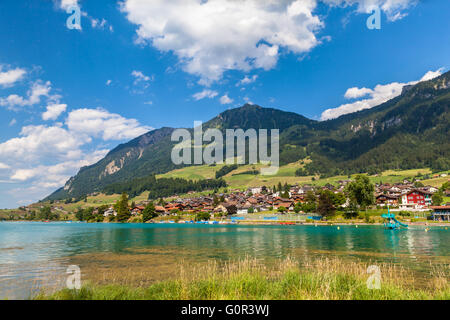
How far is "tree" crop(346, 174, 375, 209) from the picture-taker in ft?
352

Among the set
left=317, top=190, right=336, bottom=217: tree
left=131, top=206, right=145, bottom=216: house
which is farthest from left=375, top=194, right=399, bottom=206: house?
left=131, top=206, right=145, bottom=216: house

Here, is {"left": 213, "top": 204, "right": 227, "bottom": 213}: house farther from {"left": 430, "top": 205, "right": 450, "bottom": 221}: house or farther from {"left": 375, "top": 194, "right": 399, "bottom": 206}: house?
{"left": 430, "top": 205, "right": 450, "bottom": 221}: house

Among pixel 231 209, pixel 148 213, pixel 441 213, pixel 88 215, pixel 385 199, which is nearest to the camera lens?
pixel 441 213

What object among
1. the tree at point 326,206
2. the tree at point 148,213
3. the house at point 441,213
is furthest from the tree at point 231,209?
the house at point 441,213

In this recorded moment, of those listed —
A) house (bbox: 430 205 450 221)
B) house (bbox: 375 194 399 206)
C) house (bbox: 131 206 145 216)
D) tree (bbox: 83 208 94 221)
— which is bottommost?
tree (bbox: 83 208 94 221)

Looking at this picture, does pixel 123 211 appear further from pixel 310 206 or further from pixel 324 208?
pixel 324 208

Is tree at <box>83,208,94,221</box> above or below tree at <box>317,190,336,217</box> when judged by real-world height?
below

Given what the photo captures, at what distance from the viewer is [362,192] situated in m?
107

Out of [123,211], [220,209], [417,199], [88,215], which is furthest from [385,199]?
[88,215]

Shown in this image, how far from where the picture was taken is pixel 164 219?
16238cm

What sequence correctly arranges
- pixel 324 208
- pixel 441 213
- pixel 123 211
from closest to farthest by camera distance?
1. pixel 441 213
2. pixel 324 208
3. pixel 123 211
